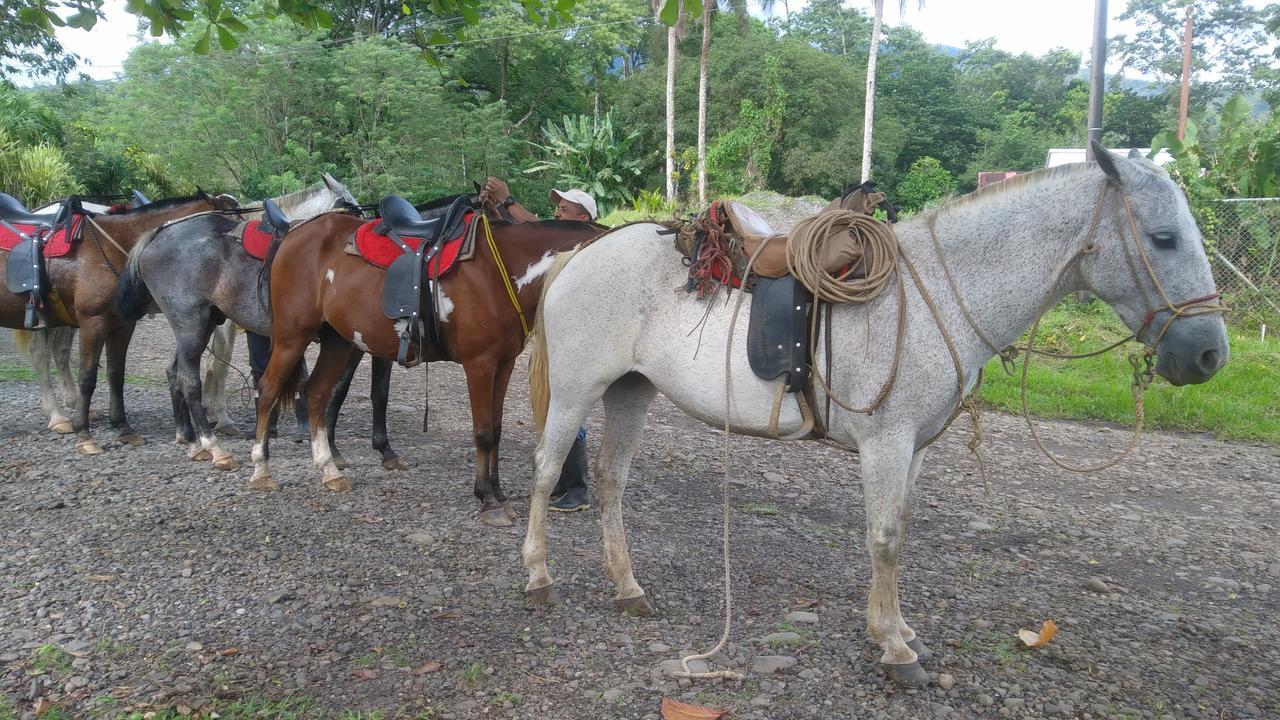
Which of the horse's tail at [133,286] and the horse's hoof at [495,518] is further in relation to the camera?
the horse's tail at [133,286]

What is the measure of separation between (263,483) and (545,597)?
2.71 m

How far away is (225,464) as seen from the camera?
19.9ft

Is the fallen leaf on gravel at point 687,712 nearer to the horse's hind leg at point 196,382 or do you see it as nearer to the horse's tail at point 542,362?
the horse's tail at point 542,362

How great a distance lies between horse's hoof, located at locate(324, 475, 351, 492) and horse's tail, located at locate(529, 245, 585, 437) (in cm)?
213

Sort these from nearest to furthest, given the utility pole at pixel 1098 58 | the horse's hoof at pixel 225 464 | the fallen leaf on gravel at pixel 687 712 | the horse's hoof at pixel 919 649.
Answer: the fallen leaf on gravel at pixel 687 712 → the horse's hoof at pixel 919 649 → the horse's hoof at pixel 225 464 → the utility pole at pixel 1098 58

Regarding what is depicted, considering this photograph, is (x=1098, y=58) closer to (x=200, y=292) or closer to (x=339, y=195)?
(x=339, y=195)

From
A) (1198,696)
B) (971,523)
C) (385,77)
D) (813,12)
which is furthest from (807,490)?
(813,12)

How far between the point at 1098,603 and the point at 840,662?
1.58 metres

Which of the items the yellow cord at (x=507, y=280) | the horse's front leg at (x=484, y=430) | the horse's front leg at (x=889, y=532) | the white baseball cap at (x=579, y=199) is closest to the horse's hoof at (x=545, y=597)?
the horse's front leg at (x=484, y=430)

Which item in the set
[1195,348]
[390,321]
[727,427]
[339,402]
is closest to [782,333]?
[727,427]

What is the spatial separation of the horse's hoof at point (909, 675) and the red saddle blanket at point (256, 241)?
523 centimetres

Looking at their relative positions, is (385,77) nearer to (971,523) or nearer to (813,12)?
(971,523)

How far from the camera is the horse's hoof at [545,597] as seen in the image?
393 cm

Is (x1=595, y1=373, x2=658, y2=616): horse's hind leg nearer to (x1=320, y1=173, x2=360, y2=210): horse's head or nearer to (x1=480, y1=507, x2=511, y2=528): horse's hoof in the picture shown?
(x1=480, y1=507, x2=511, y2=528): horse's hoof
